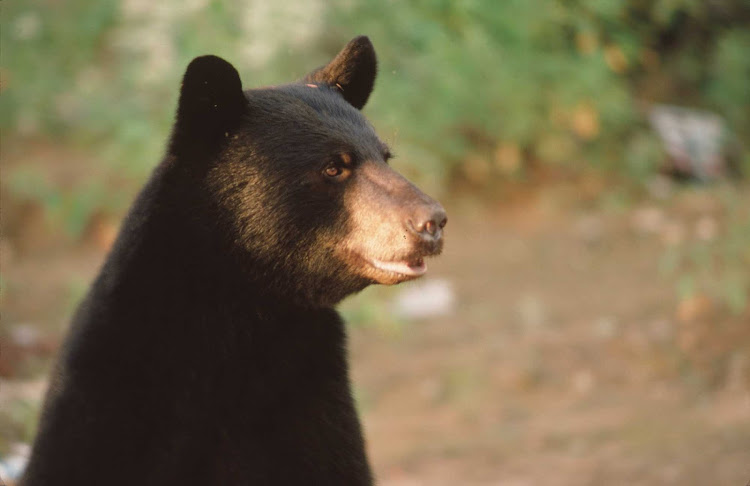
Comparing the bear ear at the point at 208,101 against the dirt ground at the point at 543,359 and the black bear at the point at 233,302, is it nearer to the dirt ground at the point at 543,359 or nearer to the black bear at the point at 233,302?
the black bear at the point at 233,302

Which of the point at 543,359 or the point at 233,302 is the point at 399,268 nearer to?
the point at 233,302

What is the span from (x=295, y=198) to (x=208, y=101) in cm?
37

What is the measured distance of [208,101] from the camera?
2777mm

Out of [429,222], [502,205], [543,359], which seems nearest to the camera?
[429,222]

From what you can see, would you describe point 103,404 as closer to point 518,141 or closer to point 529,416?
point 529,416

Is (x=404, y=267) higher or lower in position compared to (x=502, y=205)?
lower

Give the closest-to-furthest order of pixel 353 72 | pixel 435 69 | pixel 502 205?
1. pixel 353 72
2. pixel 435 69
3. pixel 502 205

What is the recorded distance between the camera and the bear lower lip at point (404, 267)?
2.80m

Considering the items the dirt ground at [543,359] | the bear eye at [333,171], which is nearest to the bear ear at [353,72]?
the bear eye at [333,171]

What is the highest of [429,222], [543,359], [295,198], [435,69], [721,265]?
[435,69]

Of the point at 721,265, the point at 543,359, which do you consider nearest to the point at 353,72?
the point at 543,359

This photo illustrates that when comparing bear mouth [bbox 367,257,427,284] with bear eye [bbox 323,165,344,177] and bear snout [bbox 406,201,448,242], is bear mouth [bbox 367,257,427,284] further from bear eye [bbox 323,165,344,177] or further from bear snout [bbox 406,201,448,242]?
bear eye [bbox 323,165,344,177]

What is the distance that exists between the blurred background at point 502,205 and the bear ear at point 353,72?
1.95 meters

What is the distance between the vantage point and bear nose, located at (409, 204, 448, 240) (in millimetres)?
2725
